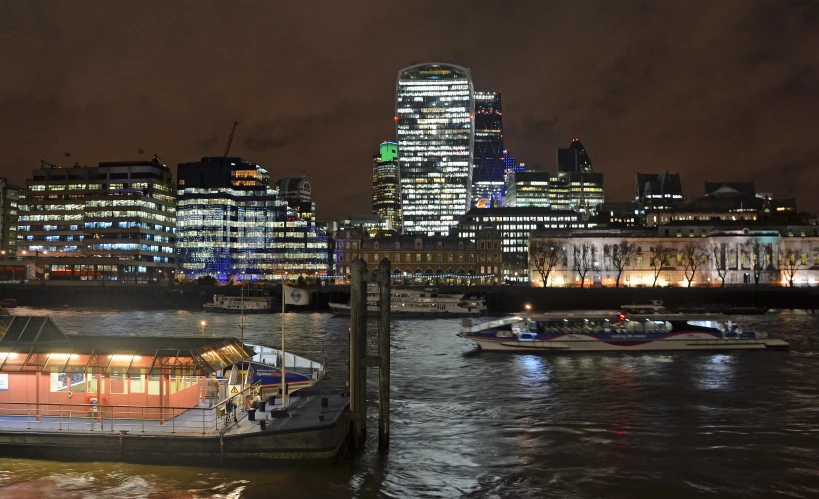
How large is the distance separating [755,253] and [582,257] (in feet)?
140

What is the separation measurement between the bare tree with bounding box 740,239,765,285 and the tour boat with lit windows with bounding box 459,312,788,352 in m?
125

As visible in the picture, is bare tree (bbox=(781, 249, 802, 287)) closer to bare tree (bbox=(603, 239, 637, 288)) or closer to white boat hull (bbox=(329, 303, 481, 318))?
bare tree (bbox=(603, 239, 637, 288))

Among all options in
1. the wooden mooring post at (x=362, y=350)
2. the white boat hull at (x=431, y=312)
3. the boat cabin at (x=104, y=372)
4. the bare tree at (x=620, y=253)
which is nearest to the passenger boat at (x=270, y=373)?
the boat cabin at (x=104, y=372)

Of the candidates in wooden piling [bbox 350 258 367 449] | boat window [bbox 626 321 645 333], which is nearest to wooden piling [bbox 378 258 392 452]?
wooden piling [bbox 350 258 367 449]

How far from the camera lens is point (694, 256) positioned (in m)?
186

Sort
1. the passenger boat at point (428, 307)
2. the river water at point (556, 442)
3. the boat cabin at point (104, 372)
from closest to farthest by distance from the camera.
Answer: the river water at point (556, 442) < the boat cabin at point (104, 372) < the passenger boat at point (428, 307)

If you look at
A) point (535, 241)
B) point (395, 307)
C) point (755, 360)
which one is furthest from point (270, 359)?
point (535, 241)

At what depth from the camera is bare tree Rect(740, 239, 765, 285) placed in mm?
185750

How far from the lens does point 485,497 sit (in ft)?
88.5

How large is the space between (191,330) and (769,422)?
6893 cm

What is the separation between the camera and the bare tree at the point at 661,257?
18788 centimetres

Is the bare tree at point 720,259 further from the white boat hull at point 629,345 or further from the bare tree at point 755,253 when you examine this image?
the white boat hull at point 629,345

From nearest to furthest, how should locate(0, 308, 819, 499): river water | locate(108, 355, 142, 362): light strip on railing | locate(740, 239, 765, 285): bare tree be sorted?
1. locate(0, 308, 819, 499): river water
2. locate(108, 355, 142, 362): light strip on railing
3. locate(740, 239, 765, 285): bare tree

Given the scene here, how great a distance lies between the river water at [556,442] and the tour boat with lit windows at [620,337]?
21.3ft
